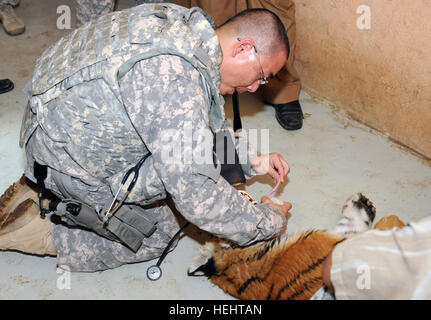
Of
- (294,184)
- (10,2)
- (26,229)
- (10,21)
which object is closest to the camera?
(26,229)

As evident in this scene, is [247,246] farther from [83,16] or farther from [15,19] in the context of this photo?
[15,19]

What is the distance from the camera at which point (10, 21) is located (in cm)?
385

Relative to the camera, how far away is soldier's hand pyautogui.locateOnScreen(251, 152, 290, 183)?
2.22m

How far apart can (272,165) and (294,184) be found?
38 cm

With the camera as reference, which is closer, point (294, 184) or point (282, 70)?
point (294, 184)

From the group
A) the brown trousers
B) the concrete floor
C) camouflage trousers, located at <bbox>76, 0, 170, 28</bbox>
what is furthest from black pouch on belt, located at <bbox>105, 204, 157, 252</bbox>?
camouflage trousers, located at <bbox>76, 0, 170, 28</bbox>

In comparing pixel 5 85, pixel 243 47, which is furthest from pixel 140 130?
pixel 5 85

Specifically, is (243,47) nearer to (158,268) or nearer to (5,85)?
(158,268)

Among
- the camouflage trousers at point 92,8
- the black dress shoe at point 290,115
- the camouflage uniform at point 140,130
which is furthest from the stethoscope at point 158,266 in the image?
the camouflage trousers at point 92,8

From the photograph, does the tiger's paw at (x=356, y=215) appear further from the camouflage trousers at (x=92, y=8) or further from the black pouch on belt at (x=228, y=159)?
the camouflage trousers at (x=92, y=8)

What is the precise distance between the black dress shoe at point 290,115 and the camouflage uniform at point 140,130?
101 centimetres

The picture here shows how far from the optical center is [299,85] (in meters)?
3.04

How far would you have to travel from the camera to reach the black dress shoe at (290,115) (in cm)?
293

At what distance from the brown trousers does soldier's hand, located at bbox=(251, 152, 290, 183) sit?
846mm
